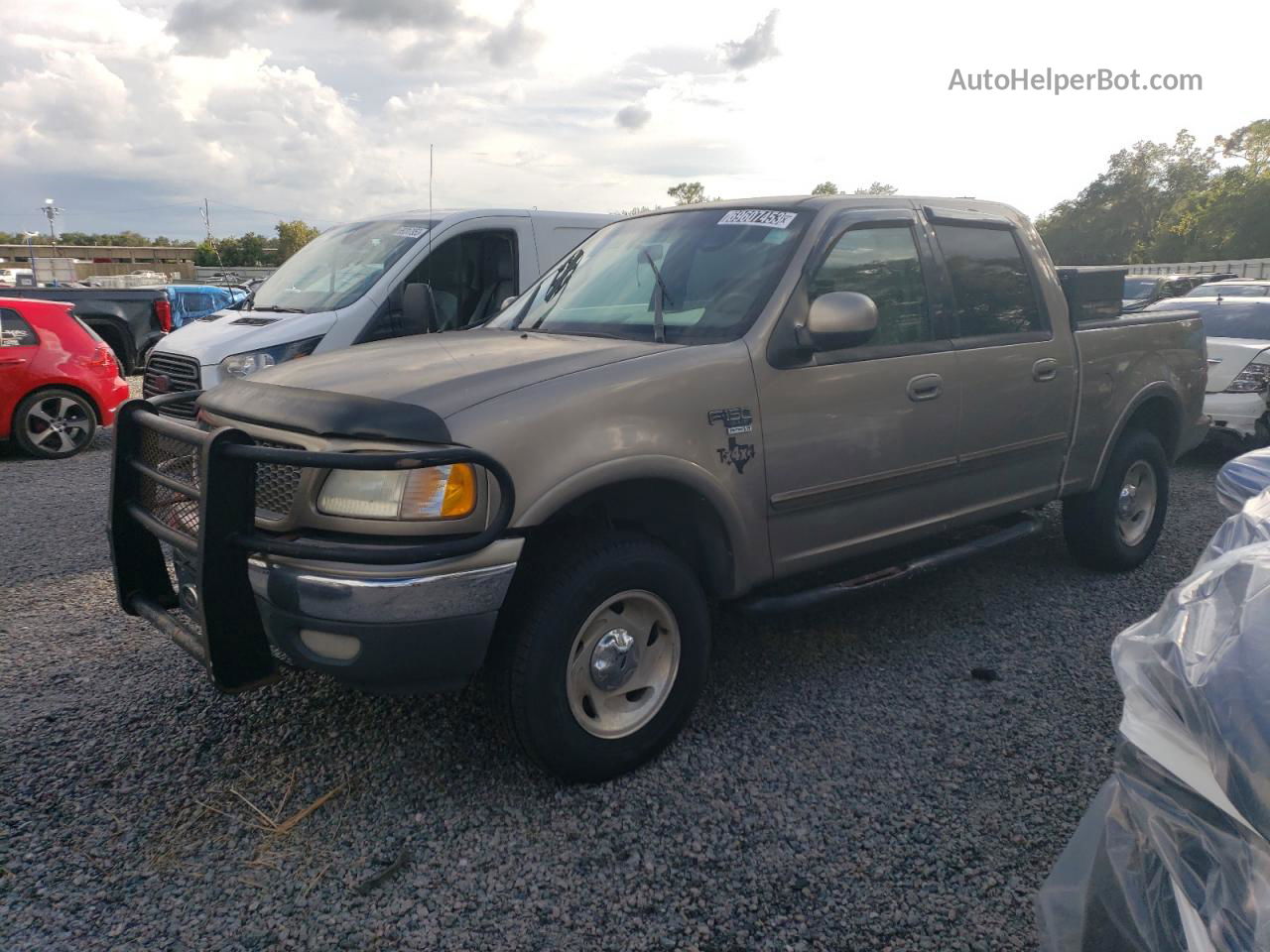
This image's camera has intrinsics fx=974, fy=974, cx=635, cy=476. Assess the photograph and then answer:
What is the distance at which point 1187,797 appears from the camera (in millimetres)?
1482

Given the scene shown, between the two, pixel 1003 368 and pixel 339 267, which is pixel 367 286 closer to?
pixel 339 267

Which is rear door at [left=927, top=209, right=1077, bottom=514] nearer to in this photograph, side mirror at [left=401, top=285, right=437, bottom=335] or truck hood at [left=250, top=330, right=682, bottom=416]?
truck hood at [left=250, top=330, right=682, bottom=416]

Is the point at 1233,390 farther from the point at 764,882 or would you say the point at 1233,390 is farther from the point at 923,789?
the point at 764,882

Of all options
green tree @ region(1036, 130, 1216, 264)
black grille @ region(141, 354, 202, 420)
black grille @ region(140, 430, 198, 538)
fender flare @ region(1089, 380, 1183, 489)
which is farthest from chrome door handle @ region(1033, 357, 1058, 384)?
green tree @ region(1036, 130, 1216, 264)

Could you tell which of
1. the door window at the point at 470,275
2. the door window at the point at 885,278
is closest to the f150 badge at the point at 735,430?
the door window at the point at 885,278

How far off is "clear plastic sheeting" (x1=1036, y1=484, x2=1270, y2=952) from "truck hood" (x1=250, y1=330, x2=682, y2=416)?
1.81 m

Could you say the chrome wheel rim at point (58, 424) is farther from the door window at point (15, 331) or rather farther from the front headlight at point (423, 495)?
the front headlight at point (423, 495)

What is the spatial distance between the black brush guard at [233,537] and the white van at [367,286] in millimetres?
4027

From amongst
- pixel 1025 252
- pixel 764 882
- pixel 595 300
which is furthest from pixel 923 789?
pixel 1025 252

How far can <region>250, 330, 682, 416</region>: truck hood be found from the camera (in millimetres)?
2854

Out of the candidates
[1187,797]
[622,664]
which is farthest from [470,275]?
[1187,797]

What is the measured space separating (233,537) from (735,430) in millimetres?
1590

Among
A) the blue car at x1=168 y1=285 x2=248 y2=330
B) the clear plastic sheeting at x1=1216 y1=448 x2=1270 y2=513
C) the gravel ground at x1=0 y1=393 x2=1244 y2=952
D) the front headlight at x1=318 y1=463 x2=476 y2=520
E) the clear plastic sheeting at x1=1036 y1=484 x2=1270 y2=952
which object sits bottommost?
the gravel ground at x1=0 y1=393 x2=1244 y2=952

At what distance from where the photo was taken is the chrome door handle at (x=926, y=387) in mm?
3861
